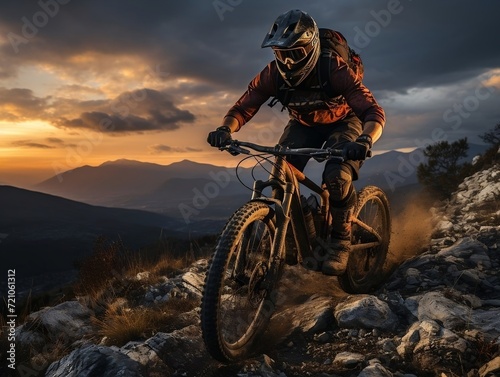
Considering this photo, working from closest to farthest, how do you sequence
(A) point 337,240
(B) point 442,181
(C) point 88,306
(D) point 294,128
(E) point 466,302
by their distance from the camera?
1. (E) point 466,302
2. (A) point 337,240
3. (D) point 294,128
4. (C) point 88,306
5. (B) point 442,181

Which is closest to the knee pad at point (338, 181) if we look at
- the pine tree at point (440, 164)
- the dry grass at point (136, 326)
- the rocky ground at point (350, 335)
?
the rocky ground at point (350, 335)

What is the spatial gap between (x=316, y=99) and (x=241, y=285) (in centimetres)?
268

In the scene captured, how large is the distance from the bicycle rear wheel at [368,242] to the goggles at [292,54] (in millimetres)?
2404

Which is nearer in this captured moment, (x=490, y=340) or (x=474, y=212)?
(x=490, y=340)

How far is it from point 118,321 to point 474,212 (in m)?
10.4

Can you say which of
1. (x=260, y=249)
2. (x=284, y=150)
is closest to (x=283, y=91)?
(x=284, y=150)

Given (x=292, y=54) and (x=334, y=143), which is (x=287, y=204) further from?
(x=292, y=54)

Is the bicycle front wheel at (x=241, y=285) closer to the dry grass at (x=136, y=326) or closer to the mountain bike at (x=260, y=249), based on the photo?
the mountain bike at (x=260, y=249)

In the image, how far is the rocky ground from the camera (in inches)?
145

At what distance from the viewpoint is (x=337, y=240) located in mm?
5426

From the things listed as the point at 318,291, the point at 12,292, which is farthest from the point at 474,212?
the point at 12,292

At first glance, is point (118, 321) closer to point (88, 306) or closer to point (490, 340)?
point (88, 306)

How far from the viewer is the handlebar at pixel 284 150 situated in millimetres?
4082

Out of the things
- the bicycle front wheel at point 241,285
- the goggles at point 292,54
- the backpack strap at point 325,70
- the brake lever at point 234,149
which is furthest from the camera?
the backpack strap at point 325,70
